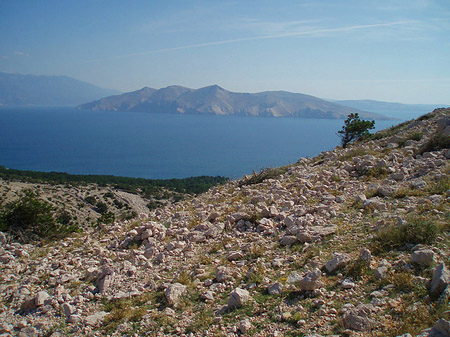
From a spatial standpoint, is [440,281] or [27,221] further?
[27,221]

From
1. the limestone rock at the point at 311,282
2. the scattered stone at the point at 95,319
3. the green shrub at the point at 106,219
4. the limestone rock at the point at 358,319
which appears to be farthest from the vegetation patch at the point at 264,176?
the limestone rock at the point at 358,319

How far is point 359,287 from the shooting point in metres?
3.77

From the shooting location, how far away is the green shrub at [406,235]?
171 inches

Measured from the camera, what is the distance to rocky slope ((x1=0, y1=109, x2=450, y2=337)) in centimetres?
339

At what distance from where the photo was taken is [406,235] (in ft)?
14.6

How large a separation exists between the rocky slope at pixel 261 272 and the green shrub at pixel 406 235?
2cm

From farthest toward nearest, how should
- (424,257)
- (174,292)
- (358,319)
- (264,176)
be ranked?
(264,176) → (174,292) → (424,257) → (358,319)

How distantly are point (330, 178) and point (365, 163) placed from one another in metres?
1.37

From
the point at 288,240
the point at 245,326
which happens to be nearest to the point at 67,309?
the point at 245,326

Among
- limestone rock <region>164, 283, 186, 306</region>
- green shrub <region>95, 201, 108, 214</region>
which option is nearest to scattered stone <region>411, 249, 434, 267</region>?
limestone rock <region>164, 283, 186, 306</region>

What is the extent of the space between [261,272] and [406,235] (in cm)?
216

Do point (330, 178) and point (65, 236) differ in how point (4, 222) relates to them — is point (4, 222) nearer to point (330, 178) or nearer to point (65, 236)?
point (65, 236)

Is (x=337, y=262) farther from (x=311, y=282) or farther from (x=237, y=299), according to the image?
(x=237, y=299)

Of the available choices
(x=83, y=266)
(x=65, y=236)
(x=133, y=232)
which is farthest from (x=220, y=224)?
(x=65, y=236)
